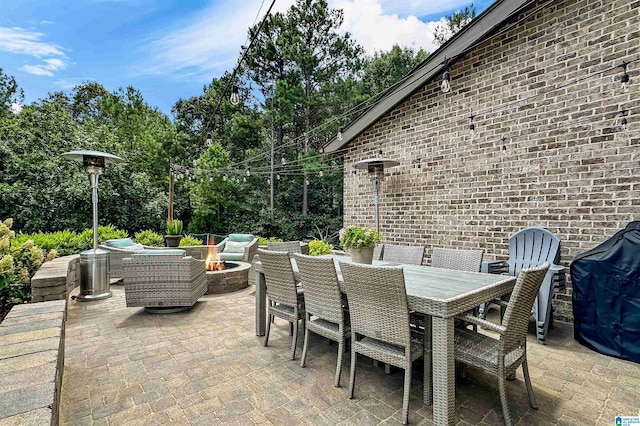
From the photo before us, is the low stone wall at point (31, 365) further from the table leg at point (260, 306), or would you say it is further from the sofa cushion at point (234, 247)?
the sofa cushion at point (234, 247)

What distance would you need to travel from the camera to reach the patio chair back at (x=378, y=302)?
6.41 ft

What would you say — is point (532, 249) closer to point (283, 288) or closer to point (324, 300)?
point (324, 300)

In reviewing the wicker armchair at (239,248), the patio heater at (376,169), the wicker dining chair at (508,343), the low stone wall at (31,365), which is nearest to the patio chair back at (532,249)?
the wicker dining chair at (508,343)

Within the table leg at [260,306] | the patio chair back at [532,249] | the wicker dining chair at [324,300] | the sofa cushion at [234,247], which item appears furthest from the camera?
the sofa cushion at [234,247]

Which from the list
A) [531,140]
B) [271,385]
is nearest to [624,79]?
[531,140]

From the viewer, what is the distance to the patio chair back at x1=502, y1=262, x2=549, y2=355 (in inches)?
72.7

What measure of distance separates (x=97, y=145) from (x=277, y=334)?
11259 mm

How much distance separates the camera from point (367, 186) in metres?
5.98

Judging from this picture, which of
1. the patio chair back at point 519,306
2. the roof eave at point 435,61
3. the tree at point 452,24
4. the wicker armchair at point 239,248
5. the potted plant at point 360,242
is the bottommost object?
the wicker armchair at point 239,248

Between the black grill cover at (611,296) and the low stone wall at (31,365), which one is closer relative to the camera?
the low stone wall at (31,365)

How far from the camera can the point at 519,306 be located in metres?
1.91

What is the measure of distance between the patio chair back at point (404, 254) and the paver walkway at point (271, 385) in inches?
52.7

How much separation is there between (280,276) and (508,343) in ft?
6.12

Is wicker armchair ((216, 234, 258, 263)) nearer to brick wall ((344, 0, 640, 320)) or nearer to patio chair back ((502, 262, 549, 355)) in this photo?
brick wall ((344, 0, 640, 320))
